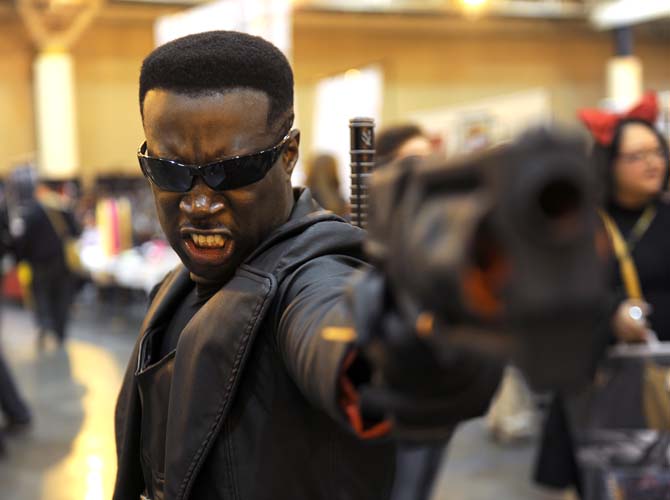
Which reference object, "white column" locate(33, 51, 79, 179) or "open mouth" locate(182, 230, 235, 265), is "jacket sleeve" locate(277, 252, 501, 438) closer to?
"open mouth" locate(182, 230, 235, 265)

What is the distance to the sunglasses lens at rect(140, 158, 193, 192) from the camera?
1376mm

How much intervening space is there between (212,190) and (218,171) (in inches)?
1.3

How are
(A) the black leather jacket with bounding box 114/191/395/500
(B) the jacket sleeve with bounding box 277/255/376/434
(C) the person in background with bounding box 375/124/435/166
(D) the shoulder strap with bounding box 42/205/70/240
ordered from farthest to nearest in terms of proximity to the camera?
(D) the shoulder strap with bounding box 42/205/70/240 → (C) the person in background with bounding box 375/124/435/166 → (A) the black leather jacket with bounding box 114/191/395/500 → (B) the jacket sleeve with bounding box 277/255/376/434

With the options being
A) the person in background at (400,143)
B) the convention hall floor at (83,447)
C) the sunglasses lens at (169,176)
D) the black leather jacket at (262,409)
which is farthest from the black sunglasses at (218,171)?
the convention hall floor at (83,447)

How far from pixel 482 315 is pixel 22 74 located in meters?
19.5

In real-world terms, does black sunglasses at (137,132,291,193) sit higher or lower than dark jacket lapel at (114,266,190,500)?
higher

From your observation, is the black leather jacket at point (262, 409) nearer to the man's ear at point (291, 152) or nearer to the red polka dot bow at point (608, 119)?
the man's ear at point (291, 152)

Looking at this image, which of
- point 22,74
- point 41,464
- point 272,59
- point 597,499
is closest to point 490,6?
point 22,74

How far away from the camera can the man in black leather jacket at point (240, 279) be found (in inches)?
50.6

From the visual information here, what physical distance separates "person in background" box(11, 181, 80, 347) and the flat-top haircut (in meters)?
8.32

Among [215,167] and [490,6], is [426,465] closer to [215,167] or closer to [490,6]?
Result: [215,167]

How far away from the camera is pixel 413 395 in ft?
2.65

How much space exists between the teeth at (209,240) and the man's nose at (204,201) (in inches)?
1.4

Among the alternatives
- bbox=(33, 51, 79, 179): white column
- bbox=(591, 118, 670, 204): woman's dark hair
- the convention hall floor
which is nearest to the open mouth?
bbox=(591, 118, 670, 204): woman's dark hair
